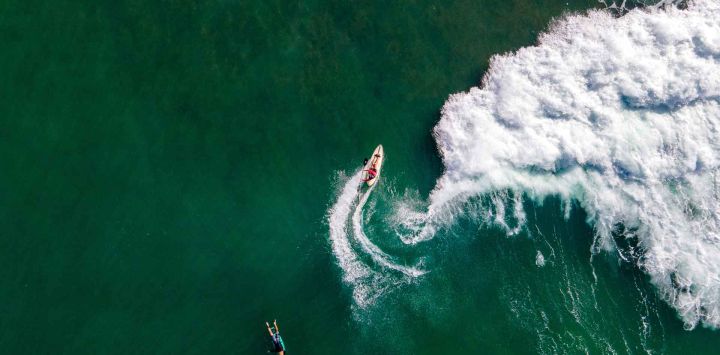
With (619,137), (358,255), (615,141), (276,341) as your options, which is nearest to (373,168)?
(358,255)

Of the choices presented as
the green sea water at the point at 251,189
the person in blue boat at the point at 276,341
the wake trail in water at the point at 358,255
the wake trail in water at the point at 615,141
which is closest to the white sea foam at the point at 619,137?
the wake trail in water at the point at 615,141

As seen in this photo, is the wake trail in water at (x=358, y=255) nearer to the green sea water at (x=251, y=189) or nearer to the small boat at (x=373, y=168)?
the small boat at (x=373, y=168)

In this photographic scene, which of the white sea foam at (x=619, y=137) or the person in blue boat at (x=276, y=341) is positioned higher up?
the white sea foam at (x=619, y=137)

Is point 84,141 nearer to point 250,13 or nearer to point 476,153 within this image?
point 250,13

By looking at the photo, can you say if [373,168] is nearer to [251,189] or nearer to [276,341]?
[251,189]

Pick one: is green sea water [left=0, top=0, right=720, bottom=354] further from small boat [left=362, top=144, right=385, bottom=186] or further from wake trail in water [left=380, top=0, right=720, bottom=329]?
wake trail in water [left=380, top=0, right=720, bottom=329]

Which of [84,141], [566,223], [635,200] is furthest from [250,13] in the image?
[635,200]

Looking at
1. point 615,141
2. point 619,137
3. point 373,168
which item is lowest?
point 615,141
